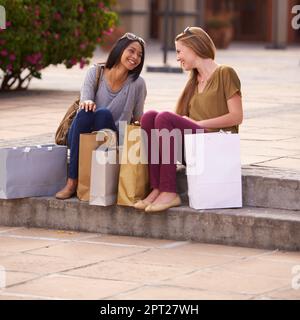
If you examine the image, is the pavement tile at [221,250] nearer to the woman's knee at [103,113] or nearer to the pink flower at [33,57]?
the woman's knee at [103,113]

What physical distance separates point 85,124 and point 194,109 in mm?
742

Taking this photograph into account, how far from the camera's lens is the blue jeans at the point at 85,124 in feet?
26.8

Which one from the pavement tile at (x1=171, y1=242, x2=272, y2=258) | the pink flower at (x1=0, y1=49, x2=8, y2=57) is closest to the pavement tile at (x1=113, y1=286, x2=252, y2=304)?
the pavement tile at (x1=171, y1=242, x2=272, y2=258)

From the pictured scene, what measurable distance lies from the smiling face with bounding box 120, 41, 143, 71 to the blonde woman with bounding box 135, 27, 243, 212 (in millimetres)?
391

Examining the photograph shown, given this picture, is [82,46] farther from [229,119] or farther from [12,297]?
[12,297]

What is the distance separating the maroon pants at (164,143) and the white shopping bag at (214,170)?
4.9 inches

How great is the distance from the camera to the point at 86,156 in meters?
8.09

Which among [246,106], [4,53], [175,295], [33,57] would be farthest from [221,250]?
[33,57]

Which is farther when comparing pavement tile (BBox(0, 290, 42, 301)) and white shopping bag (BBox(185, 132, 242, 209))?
white shopping bag (BBox(185, 132, 242, 209))

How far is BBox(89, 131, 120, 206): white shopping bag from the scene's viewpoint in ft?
26.1

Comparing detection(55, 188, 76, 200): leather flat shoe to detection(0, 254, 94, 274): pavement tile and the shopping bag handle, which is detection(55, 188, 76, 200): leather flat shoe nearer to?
the shopping bag handle

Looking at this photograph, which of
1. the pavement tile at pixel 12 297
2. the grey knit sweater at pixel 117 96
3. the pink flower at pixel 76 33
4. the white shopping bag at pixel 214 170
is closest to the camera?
the pavement tile at pixel 12 297

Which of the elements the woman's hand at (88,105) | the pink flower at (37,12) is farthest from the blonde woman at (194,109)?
the pink flower at (37,12)
